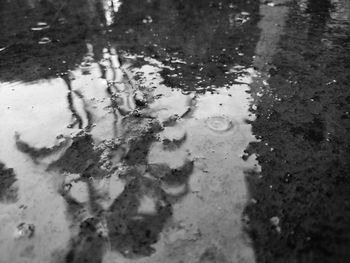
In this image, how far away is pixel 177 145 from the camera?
156 centimetres

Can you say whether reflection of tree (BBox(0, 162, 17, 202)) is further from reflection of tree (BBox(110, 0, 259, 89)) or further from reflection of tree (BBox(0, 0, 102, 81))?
reflection of tree (BBox(110, 0, 259, 89))

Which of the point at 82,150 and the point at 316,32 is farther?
the point at 316,32

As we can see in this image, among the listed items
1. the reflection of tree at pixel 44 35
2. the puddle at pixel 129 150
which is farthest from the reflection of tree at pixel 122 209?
the reflection of tree at pixel 44 35

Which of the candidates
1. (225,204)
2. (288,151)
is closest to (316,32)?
(288,151)

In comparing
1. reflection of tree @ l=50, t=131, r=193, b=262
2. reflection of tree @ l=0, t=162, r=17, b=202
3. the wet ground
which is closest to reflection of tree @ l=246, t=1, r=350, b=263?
the wet ground

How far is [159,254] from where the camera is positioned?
1116 mm

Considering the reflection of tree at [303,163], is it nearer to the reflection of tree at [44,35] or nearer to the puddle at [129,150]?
the puddle at [129,150]

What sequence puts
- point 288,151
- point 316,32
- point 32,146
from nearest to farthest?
point 288,151 < point 32,146 < point 316,32

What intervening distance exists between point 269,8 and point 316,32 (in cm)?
75

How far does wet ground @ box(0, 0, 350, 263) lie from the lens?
116cm

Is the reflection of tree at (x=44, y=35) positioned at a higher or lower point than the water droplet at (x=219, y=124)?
higher

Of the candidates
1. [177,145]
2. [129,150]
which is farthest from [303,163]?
[129,150]

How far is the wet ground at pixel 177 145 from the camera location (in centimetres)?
116

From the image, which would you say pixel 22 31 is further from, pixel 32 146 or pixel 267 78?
pixel 267 78
